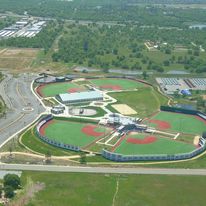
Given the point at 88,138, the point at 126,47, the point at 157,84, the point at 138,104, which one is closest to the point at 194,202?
the point at 88,138

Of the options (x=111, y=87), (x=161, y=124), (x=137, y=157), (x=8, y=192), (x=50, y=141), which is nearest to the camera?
(x=8, y=192)

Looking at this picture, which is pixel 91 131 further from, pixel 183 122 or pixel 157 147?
pixel 183 122

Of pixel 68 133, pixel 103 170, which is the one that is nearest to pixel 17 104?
pixel 68 133

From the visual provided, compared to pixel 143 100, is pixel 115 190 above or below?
above

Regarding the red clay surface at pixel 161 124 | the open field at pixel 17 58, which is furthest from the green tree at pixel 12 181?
the open field at pixel 17 58

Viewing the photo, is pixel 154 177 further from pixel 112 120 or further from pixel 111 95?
pixel 111 95

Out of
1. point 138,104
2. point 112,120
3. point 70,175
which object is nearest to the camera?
point 70,175

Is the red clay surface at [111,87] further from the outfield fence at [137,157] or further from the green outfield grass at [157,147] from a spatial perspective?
the outfield fence at [137,157]

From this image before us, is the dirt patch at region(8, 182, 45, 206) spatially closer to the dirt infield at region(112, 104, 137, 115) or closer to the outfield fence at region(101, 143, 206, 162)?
the outfield fence at region(101, 143, 206, 162)

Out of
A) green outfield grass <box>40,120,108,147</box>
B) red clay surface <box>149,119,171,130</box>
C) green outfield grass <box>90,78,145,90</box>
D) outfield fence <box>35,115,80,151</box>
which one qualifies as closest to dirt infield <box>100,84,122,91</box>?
green outfield grass <box>90,78,145,90</box>
